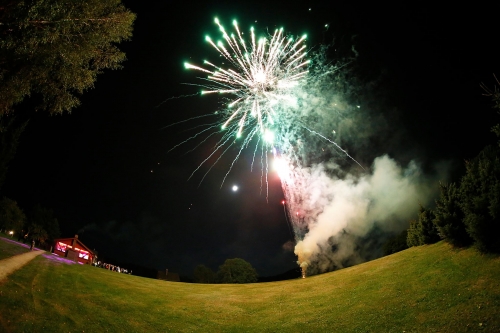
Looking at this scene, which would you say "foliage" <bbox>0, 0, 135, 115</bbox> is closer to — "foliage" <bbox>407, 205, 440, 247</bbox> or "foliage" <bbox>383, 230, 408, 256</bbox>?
"foliage" <bbox>407, 205, 440, 247</bbox>

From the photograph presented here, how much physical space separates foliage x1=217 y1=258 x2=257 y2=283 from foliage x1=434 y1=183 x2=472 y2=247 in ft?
165

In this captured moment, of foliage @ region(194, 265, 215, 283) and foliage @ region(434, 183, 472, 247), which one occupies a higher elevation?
foliage @ region(434, 183, 472, 247)

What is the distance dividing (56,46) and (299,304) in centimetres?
1747

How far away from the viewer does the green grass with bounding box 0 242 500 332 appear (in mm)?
10031

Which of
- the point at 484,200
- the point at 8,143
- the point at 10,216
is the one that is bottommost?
the point at 484,200

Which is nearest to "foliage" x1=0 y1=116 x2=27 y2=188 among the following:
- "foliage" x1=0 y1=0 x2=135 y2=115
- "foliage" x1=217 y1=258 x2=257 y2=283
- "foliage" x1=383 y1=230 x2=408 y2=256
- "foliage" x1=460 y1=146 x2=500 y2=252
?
"foliage" x1=0 y1=0 x2=135 y2=115

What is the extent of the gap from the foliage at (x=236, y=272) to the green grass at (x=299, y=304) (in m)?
44.3

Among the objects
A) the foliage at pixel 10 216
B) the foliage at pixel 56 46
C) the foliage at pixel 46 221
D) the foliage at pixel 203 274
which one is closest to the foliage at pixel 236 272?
the foliage at pixel 203 274

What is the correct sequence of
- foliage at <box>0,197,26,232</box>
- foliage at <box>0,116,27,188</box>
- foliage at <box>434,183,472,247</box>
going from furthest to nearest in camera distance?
1. foliage at <box>0,197,26,232</box>
2. foliage at <box>0,116,27,188</box>
3. foliage at <box>434,183,472,247</box>

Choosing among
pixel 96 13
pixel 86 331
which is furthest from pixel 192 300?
pixel 96 13

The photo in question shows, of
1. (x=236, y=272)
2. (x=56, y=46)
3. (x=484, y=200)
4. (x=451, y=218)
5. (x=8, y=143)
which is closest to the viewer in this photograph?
(x=56, y=46)

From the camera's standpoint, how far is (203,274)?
76688 mm

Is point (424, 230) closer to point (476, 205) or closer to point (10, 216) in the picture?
point (476, 205)

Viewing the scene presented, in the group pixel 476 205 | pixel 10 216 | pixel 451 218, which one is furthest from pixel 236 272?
pixel 476 205
